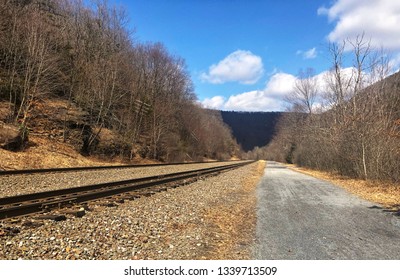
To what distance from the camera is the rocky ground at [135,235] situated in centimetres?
506

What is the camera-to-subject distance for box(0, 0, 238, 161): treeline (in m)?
24.6

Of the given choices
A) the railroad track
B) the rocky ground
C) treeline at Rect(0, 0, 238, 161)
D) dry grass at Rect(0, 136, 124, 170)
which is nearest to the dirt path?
the rocky ground

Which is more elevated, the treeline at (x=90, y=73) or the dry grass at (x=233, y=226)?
the treeline at (x=90, y=73)

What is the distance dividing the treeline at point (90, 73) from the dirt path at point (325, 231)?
1996 centimetres

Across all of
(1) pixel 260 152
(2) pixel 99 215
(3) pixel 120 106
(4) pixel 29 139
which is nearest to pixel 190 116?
(3) pixel 120 106

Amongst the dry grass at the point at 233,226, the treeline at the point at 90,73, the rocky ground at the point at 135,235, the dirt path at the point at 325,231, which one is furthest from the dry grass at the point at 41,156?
the dirt path at the point at 325,231

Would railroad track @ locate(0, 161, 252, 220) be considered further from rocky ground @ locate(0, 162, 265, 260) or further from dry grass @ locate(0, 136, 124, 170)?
dry grass @ locate(0, 136, 124, 170)

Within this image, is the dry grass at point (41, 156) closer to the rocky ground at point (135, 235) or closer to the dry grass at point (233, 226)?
the rocky ground at point (135, 235)

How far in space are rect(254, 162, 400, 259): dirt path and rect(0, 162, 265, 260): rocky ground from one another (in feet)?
1.75

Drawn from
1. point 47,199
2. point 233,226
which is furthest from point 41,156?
point 233,226

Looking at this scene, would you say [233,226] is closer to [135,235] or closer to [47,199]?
[135,235]

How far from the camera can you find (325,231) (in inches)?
289

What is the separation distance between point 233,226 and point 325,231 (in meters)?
2.34
